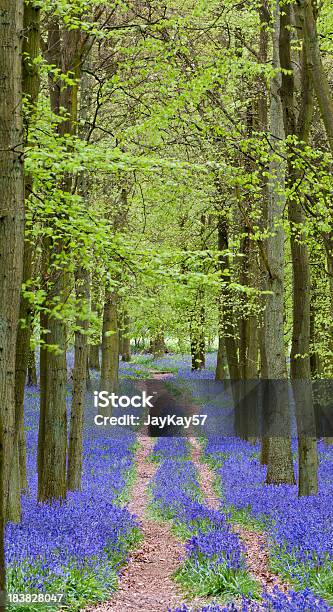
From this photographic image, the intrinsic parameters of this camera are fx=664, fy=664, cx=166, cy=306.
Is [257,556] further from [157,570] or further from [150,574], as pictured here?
[150,574]

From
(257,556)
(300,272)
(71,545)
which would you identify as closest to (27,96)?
(71,545)

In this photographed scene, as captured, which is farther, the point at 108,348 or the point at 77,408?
the point at 108,348

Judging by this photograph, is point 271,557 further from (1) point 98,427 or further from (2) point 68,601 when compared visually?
(1) point 98,427

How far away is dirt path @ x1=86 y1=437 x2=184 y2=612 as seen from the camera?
761 centimetres

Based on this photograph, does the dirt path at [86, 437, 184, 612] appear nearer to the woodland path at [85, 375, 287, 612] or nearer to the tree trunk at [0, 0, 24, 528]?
the woodland path at [85, 375, 287, 612]

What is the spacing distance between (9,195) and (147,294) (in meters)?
4.84

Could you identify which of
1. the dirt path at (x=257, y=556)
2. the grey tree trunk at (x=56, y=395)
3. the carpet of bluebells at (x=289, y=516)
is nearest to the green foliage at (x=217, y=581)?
the dirt path at (x=257, y=556)

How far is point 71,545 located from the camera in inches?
317

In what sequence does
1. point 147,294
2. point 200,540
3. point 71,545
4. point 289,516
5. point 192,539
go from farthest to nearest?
point 147,294 → point 289,516 → point 192,539 → point 200,540 → point 71,545

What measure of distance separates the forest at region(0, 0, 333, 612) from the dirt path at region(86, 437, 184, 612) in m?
0.05

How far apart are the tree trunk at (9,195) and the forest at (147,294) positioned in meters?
0.02

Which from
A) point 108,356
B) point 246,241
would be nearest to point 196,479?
point 246,241

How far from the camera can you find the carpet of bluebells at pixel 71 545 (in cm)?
697

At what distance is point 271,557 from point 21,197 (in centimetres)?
561
